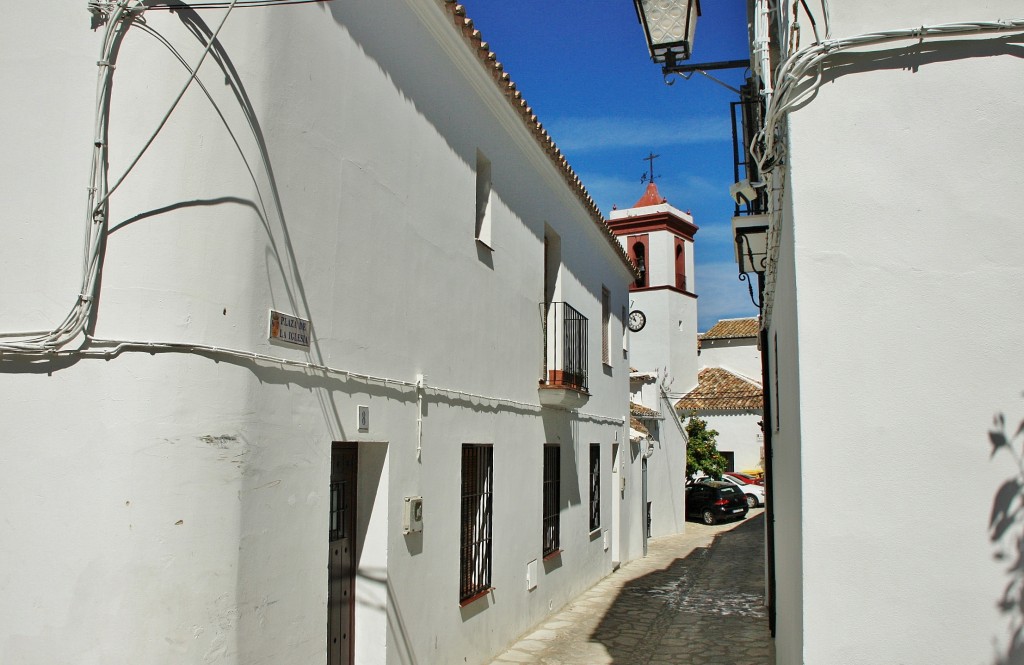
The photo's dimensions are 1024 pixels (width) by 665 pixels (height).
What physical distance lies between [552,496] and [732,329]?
33.8 metres

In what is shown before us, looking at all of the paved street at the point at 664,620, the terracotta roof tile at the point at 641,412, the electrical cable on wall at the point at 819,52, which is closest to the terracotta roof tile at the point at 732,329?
the terracotta roof tile at the point at 641,412

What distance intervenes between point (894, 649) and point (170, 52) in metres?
4.47

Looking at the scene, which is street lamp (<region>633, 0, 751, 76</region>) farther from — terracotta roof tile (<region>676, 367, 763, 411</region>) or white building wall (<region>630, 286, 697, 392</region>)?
terracotta roof tile (<region>676, 367, 763, 411</region>)

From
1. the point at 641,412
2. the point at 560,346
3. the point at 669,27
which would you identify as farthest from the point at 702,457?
the point at 669,27

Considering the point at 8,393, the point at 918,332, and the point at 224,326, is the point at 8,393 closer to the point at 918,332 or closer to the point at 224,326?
the point at 224,326

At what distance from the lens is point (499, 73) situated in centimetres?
849

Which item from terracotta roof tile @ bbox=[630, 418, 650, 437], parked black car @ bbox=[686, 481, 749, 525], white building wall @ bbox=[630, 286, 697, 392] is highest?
white building wall @ bbox=[630, 286, 697, 392]

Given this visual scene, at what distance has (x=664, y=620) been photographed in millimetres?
11195

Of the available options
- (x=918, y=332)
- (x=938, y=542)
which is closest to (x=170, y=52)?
(x=918, y=332)

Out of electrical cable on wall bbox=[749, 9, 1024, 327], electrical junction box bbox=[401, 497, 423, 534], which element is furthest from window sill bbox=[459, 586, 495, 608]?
electrical cable on wall bbox=[749, 9, 1024, 327]

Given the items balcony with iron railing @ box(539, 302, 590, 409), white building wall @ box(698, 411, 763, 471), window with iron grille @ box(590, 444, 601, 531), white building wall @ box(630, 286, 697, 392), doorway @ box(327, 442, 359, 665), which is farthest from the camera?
white building wall @ box(698, 411, 763, 471)

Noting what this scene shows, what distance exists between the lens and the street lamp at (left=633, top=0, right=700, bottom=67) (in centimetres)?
520

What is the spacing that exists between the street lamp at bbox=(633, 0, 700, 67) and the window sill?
196 inches

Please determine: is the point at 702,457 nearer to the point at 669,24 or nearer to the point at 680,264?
the point at 680,264
